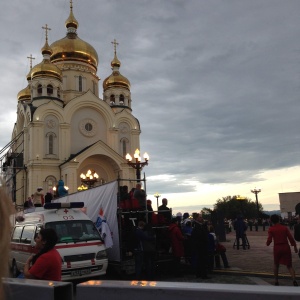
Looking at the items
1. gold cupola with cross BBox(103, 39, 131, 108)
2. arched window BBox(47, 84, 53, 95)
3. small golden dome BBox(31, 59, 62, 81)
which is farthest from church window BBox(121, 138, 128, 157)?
small golden dome BBox(31, 59, 62, 81)

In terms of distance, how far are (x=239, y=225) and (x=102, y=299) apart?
1502 cm

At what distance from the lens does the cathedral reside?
3912 centimetres

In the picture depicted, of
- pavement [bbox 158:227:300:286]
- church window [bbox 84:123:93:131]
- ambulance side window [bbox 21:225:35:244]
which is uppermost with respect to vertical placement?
church window [bbox 84:123:93:131]

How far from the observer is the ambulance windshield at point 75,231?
32.5 ft

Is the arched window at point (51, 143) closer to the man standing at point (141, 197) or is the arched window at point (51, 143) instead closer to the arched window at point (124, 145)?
the arched window at point (124, 145)

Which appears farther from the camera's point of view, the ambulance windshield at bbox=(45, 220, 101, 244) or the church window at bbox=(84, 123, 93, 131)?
the church window at bbox=(84, 123, 93, 131)

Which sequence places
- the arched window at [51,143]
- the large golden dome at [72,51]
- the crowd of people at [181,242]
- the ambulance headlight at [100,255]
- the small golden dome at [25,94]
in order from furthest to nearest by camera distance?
the small golden dome at [25,94], the large golden dome at [72,51], the arched window at [51,143], the ambulance headlight at [100,255], the crowd of people at [181,242]

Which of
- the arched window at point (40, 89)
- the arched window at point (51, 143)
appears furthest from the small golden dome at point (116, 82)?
the arched window at point (51, 143)

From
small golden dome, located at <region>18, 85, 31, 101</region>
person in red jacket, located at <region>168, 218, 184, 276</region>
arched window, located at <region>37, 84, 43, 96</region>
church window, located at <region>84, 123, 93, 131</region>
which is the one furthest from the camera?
small golden dome, located at <region>18, 85, 31, 101</region>

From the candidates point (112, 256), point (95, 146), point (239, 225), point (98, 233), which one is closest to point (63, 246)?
point (98, 233)

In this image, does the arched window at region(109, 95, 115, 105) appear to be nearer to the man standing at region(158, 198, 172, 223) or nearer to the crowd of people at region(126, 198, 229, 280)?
the man standing at region(158, 198, 172, 223)

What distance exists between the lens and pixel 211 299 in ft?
6.23

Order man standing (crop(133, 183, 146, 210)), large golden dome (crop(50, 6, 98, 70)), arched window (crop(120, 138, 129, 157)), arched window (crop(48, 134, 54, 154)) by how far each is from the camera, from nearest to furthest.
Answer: man standing (crop(133, 183, 146, 210))
arched window (crop(48, 134, 54, 154))
arched window (crop(120, 138, 129, 157))
large golden dome (crop(50, 6, 98, 70))

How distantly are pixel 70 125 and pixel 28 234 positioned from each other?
31.7 meters
